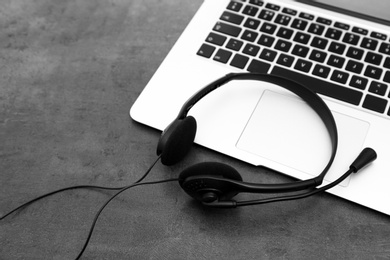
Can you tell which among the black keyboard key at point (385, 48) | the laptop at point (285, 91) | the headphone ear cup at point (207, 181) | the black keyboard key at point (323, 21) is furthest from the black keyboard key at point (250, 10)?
the headphone ear cup at point (207, 181)

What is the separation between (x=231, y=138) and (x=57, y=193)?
233 millimetres

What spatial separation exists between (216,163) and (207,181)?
0.03m

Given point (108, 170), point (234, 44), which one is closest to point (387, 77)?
point (234, 44)

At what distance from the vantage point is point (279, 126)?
536 mm

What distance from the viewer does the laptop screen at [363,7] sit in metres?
0.63

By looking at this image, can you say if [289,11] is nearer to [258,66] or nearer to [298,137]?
[258,66]

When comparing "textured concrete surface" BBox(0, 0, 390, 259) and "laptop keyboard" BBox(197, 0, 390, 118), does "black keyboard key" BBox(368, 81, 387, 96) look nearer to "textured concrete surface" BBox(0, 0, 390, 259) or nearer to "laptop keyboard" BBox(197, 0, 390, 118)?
"laptop keyboard" BBox(197, 0, 390, 118)

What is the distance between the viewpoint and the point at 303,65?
0.59 metres

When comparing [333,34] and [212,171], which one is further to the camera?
[333,34]

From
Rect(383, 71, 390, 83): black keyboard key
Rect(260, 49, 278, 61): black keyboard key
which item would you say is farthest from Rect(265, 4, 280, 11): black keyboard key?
Rect(383, 71, 390, 83): black keyboard key

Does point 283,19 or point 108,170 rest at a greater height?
point 283,19

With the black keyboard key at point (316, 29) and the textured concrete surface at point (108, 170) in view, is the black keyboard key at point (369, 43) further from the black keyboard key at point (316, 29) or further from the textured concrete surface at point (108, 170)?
the textured concrete surface at point (108, 170)

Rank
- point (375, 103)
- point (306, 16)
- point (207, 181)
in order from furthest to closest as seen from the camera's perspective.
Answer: point (306, 16) → point (375, 103) → point (207, 181)

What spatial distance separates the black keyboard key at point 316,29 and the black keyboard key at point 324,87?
0.10 meters
